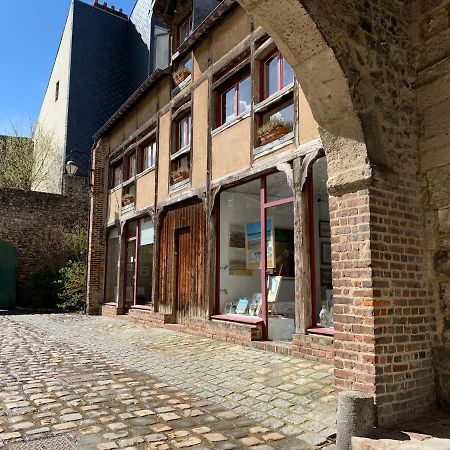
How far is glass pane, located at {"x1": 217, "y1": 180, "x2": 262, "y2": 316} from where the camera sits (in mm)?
8227

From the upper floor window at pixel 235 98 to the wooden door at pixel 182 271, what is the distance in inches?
99.3

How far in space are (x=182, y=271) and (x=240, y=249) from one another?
190 cm

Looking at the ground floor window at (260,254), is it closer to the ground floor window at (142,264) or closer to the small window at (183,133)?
the small window at (183,133)

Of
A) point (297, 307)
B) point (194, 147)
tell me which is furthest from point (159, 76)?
point (297, 307)

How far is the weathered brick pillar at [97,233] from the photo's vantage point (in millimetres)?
14867

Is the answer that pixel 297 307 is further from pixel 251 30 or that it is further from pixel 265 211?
pixel 251 30

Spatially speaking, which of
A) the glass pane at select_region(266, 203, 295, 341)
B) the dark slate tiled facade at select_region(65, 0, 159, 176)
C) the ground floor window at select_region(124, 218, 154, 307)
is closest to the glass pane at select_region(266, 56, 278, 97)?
the glass pane at select_region(266, 203, 295, 341)

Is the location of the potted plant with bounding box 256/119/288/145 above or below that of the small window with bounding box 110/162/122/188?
below

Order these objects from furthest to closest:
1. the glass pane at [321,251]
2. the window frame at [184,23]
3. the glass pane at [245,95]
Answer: the window frame at [184,23] → the glass pane at [245,95] → the glass pane at [321,251]

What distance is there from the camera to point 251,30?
808cm

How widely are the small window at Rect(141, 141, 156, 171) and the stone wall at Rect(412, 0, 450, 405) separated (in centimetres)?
881

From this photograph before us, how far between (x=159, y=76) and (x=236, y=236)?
16.8 ft

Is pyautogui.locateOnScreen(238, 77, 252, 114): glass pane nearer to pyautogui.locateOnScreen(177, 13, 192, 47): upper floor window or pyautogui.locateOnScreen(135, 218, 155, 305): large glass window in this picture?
pyautogui.locateOnScreen(177, 13, 192, 47): upper floor window

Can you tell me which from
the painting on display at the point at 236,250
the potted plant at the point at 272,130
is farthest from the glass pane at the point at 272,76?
the painting on display at the point at 236,250
